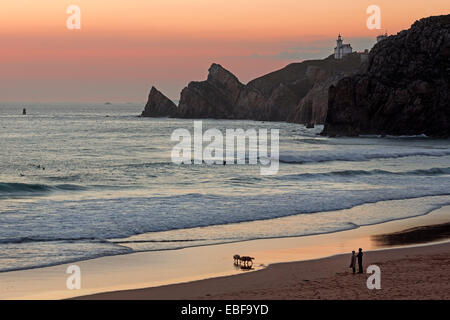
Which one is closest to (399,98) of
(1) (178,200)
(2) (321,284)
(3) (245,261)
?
(1) (178,200)

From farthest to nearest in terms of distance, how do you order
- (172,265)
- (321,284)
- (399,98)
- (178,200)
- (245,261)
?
(399,98) → (178,200) → (172,265) → (245,261) → (321,284)

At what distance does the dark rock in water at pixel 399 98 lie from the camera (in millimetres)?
112000

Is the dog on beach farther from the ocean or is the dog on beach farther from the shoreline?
the ocean

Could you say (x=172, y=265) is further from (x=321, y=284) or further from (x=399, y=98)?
(x=399, y=98)

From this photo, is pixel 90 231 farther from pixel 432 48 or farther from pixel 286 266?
pixel 432 48

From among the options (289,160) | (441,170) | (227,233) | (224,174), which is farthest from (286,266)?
(289,160)

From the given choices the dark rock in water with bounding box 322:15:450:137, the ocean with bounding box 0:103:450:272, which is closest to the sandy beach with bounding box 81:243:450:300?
the ocean with bounding box 0:103:450:272

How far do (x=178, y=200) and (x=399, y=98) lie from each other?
8370cm

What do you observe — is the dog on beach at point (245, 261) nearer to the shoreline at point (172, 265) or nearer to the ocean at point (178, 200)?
the shoreline at point (172, 265)

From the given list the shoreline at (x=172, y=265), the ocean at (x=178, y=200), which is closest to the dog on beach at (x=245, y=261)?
the shoreline at (x=172, y=265)

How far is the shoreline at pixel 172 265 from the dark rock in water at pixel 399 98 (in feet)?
292

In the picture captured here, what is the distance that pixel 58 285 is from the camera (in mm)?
17422

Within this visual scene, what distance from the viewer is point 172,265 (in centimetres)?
2012
